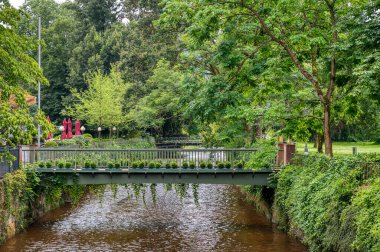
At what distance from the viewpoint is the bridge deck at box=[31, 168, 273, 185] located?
21.6 meters

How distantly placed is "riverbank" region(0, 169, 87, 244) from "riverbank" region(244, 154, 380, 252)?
34.0ft

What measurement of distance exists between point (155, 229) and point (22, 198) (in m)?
6.05

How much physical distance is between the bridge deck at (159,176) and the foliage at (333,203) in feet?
8.24

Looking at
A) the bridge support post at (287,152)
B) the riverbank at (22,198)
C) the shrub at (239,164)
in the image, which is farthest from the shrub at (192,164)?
the riverbank at (22,198)

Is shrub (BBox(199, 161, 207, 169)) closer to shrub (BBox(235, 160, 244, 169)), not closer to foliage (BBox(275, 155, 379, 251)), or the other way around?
shrub (BBox(235, 160, 244, 169))

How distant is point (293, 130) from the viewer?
21203mm

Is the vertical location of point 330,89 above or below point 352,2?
below

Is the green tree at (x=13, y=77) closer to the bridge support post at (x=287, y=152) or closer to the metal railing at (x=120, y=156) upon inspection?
the metal railing at (x=120, y=156)

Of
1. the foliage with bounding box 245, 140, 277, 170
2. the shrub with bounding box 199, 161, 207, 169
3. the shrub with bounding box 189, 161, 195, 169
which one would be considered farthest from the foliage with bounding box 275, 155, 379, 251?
the shrub with bounding box 189, 161, 195, 169

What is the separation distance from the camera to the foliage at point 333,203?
37.4 ft

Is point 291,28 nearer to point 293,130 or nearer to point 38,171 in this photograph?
point 293,130

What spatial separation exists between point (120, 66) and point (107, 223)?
31.1 meters

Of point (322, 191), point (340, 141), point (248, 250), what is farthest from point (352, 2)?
point (340, 141)

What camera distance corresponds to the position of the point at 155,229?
21.5m
